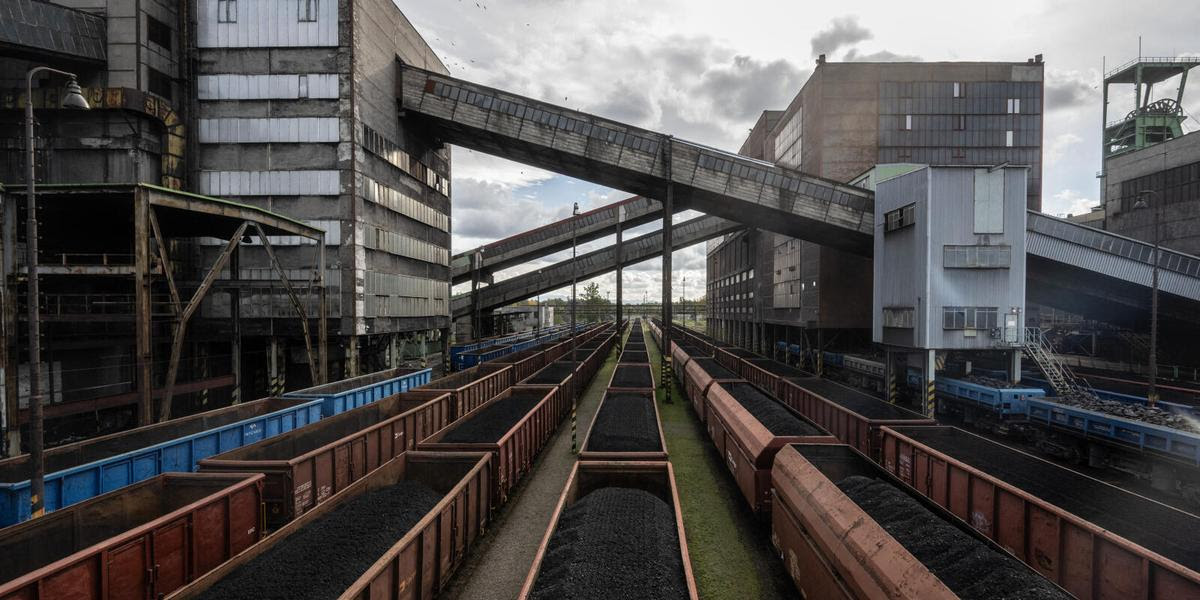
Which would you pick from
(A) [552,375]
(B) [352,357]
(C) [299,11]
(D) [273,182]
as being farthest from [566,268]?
(C) [299,11]

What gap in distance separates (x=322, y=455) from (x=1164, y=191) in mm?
59158

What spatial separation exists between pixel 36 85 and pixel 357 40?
1663cm

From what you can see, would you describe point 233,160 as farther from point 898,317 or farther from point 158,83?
point 898,317

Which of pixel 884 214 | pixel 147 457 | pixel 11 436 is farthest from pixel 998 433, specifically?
pixel 11 436

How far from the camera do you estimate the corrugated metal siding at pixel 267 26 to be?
96.8 ft

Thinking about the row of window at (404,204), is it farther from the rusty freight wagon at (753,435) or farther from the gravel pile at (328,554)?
the gravel pile at (328,554)

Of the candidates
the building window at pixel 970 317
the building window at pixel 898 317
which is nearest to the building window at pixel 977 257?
the building window at pixel 970 317

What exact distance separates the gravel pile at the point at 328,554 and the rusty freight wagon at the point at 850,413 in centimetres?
1209

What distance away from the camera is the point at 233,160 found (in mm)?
→ 29672

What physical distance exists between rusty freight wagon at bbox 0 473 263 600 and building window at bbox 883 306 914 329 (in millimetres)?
27491

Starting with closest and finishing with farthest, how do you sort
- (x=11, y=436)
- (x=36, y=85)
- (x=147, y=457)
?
(x=147, y=457)
(x=11, y=436)
(x=36, y=85)

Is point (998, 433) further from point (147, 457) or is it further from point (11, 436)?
point (11, 436)

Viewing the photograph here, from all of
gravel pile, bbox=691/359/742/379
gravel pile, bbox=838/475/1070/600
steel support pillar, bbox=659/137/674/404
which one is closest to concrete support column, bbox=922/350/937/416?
gravel pile, bbox=691/359/742/379

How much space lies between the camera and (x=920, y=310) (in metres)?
23.3
